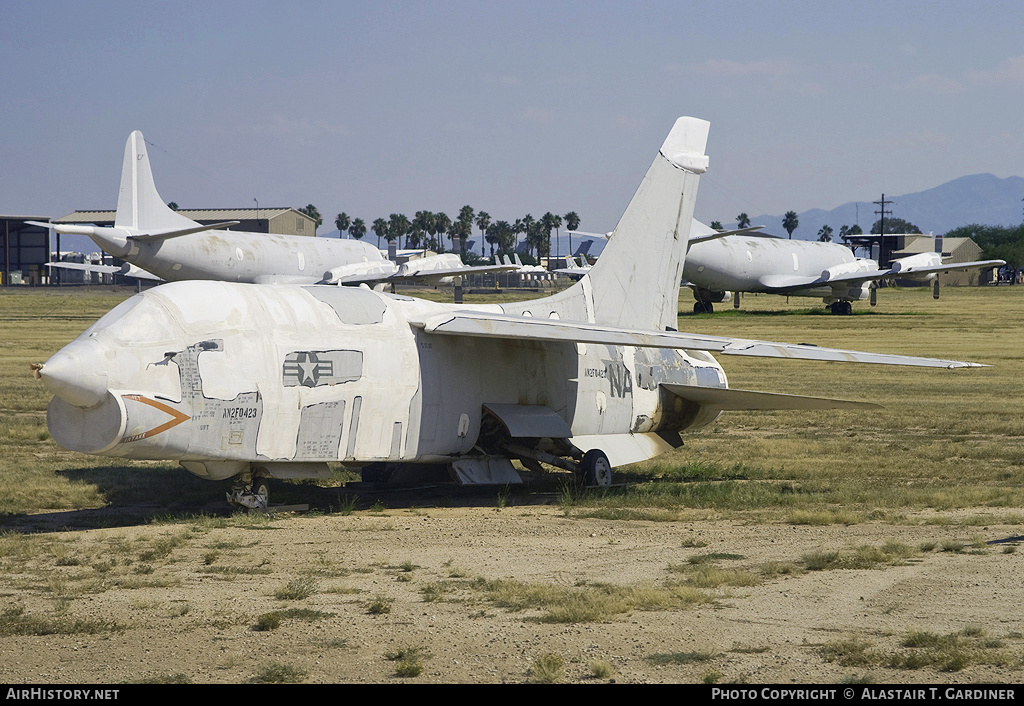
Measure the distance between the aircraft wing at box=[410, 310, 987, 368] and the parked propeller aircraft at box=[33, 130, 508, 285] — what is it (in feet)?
93.2

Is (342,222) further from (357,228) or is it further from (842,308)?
(842,308)

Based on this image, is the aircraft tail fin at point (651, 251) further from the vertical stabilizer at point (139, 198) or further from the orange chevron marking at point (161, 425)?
the vertical stabilizer at point (139, 198)

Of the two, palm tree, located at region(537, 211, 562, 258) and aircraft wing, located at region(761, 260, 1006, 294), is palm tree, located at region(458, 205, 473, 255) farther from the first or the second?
aircraft wing, located at region(761, 260, 1006, 294)

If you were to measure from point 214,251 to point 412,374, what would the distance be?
38.9m

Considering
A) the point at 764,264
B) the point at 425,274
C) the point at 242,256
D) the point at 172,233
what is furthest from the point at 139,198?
the point at 764,264

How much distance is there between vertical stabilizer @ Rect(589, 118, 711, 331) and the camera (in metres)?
17.4

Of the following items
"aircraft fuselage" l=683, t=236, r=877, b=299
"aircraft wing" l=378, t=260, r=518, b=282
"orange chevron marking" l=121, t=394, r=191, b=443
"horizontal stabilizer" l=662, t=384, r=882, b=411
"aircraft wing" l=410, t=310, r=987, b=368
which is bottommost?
"horizontal stabilizer" l=662, t=384, r=882, b=411

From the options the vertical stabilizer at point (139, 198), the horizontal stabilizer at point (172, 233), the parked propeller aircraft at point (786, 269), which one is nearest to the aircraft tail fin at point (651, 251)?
the horizontal stabilizer at point (172, 233)

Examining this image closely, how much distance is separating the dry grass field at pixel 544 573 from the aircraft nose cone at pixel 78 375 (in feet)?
4.97

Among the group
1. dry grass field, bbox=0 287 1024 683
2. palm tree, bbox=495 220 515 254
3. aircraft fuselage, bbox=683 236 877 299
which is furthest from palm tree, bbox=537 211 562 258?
dry grass field, bbox=0 287 1024 683

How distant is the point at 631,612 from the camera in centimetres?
834

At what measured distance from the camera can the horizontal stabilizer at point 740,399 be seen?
16.2 metres

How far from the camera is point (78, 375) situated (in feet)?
33.8

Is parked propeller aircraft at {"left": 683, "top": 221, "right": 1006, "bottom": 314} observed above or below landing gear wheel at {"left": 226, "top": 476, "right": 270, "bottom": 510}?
above
